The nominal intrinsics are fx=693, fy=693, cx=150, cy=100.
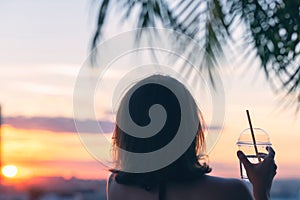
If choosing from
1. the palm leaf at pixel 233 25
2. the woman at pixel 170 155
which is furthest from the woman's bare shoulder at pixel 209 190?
the palm leaf at pixel 233 25

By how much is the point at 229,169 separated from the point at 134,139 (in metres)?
0.42

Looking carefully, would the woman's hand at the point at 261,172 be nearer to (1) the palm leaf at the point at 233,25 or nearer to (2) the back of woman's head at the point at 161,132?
(2) the back of woman's head at the point at 161,132

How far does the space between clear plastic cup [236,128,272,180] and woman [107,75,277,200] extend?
89 mm

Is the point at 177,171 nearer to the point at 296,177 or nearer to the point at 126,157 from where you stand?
the point at 126,157

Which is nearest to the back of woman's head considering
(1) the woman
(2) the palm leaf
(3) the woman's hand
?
(1) the woman

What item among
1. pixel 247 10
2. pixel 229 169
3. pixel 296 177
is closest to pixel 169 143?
pixel 229 169

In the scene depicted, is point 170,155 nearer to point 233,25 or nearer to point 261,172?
point 261,172

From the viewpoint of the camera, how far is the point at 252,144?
6.03 feet

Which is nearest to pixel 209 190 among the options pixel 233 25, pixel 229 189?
pixel 229 189

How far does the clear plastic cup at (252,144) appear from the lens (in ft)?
6.02

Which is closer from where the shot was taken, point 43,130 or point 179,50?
point 179,50

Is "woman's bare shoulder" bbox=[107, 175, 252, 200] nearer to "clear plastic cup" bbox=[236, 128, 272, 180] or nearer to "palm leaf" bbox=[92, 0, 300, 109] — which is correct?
"clear plastic cup" bbox=[236, 128, 272, 180]

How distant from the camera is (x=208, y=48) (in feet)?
7.30

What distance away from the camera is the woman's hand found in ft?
5.70
